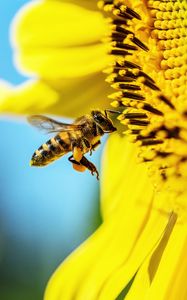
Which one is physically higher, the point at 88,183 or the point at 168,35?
the point at 168,35

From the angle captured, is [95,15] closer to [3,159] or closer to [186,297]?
[3,159]

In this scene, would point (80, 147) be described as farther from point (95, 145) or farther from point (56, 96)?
point (56, 96)

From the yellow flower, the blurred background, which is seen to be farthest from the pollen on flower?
the blurred background

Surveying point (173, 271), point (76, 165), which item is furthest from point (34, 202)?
point (173, 271)

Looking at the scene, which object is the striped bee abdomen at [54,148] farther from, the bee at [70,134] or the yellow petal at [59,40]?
the yellow petal at [59,40]

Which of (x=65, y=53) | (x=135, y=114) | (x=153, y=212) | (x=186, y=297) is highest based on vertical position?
(x=65, y=53)

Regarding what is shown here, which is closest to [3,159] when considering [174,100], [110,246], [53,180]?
[53,180]

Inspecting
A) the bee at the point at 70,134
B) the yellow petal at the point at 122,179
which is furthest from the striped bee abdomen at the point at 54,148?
the yellow petal at the point at 122,179
